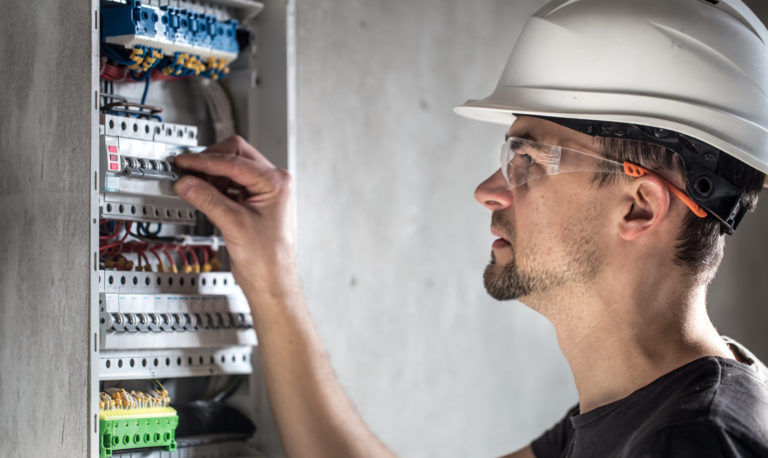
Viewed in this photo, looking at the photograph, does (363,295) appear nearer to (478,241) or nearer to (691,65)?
(478,241)

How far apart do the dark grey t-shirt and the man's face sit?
9.5 inches

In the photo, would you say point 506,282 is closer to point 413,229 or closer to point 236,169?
point 236,169

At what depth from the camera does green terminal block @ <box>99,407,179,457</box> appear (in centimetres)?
125

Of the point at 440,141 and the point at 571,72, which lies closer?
the point at 571,72

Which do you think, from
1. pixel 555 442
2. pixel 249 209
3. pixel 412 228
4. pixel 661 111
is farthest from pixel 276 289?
pixel 412 228

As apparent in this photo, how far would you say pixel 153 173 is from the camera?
138 centimetres

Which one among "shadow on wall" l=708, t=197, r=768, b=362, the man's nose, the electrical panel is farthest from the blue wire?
"shadow on wall" l=708, t=197, r=768, b=362

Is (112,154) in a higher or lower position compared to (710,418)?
higher

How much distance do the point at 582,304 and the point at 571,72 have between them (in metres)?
0.42

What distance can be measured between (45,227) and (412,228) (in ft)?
4.15

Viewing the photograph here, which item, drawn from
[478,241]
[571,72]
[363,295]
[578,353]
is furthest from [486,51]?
[578,353]

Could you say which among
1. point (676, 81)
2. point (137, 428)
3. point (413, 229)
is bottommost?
point (137, 428)

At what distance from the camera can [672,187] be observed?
1.36m

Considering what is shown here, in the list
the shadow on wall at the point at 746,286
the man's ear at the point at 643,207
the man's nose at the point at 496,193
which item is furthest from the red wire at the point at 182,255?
the shadow on wall at the point at 746,286
